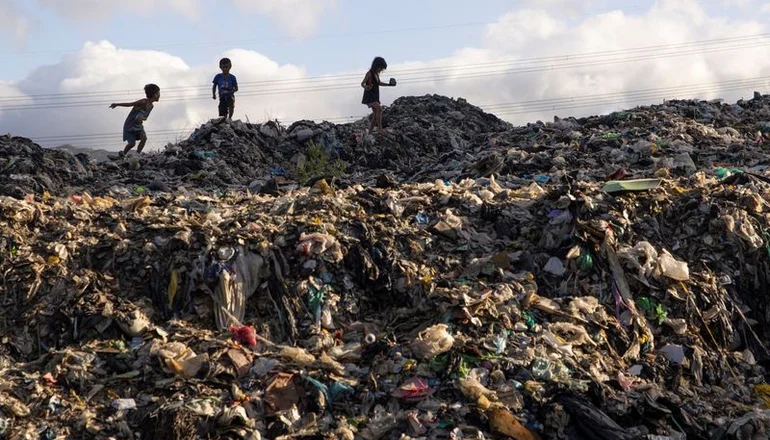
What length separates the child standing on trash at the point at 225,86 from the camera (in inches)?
493

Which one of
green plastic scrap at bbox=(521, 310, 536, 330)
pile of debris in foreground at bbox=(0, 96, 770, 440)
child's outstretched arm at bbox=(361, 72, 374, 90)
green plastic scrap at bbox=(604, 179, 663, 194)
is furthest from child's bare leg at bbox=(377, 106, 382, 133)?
green plastic scrap at bbox=(521, 310, 536, 330)

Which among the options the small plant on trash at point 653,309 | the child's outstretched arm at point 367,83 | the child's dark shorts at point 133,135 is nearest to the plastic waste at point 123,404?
the small plant on trash at point 653,309

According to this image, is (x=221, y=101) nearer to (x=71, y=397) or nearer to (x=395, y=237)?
(x=395, y=237)

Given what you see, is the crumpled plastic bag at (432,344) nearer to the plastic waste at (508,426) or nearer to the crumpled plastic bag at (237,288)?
the plastic waste at (508,426)

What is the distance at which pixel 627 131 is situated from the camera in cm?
1218

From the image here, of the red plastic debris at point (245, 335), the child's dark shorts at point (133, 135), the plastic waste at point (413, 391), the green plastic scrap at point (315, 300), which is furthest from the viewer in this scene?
the child's dark shorts at point (133, 135)

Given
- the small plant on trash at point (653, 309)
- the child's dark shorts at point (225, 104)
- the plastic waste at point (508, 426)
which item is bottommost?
the plastic waste at point (508, 426)

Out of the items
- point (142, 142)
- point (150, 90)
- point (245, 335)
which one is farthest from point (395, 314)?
point (142, 142)

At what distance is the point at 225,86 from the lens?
1282 cm

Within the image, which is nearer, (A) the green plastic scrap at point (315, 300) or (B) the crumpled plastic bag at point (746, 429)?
(B) the crumpled plastic bag at point (746, 429)

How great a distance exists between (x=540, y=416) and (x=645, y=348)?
4.29 feet

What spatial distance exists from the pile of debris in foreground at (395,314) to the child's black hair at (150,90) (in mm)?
4460

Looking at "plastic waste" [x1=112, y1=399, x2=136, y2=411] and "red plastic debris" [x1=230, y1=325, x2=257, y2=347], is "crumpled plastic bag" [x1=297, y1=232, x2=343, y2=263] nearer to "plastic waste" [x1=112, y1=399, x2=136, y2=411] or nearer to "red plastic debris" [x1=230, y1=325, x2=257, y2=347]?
"red plastic debris" [x1=230, y1=325, x2=257, y2=347]

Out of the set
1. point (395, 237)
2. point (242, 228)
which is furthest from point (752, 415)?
point (242, 228)
